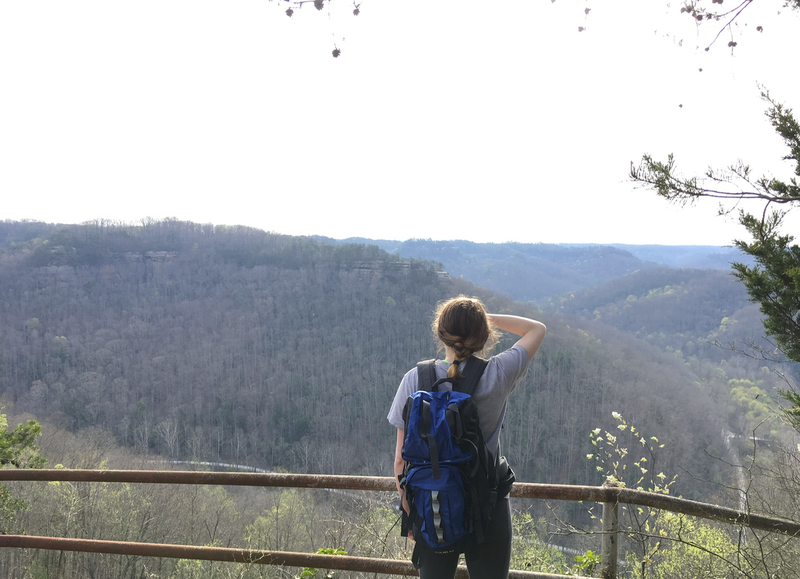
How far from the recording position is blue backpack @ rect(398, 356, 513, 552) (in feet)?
4.46

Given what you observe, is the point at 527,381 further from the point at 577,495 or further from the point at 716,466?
the point at 577,495

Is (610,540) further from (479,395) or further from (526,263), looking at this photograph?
(526,263)

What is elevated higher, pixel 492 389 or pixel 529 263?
pixel 529 263

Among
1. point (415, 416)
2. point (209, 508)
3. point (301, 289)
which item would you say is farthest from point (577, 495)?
point (301, 289)

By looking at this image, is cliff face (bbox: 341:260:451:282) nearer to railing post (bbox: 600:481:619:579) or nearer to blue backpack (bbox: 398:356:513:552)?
railing post (bbox: 600:481:619:579)

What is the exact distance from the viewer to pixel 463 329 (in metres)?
1.47

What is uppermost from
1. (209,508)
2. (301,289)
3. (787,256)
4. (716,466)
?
(787,256)

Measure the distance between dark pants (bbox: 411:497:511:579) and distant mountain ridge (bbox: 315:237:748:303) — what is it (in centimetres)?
11998

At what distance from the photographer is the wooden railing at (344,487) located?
1.90m

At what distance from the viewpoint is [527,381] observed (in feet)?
189

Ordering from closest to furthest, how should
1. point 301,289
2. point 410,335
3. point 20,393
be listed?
point 20,393 → point 410,335 → point 301,289

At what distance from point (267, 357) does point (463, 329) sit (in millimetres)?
68695

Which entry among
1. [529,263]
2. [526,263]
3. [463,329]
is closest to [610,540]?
[463,329]

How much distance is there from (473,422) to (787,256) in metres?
1.81
